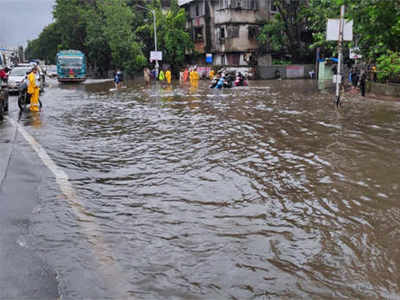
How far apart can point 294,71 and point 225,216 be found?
45231 millimetres

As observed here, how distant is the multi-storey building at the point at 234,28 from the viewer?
47000mm

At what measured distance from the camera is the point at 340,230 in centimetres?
504

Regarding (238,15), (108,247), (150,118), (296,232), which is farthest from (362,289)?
(238,15)

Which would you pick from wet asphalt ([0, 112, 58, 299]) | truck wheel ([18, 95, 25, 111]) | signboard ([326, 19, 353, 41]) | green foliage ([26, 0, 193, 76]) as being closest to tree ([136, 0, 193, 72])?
green foliage ([26, 0, 193, 76])

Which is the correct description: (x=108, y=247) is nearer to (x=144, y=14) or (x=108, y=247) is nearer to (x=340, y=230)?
(x=340, y=230)

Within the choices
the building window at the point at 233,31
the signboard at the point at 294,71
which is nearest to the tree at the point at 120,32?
the building window at the point at 233,31

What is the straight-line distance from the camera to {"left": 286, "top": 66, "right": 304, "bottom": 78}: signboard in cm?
4850

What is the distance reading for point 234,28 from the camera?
1848 inches

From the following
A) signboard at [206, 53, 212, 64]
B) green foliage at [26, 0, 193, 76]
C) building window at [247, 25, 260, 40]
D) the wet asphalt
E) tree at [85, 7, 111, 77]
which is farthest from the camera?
tree at [85, 7, 111, 77]

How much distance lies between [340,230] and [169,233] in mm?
1928

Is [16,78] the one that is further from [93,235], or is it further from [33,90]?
[93,235]

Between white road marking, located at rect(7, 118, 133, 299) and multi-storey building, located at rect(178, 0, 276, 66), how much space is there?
134ft

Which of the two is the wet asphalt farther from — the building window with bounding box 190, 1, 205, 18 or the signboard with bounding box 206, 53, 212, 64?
the building window with bounding box 190, 1, 205, 18

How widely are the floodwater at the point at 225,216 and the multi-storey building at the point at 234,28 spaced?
37429 millimetres
